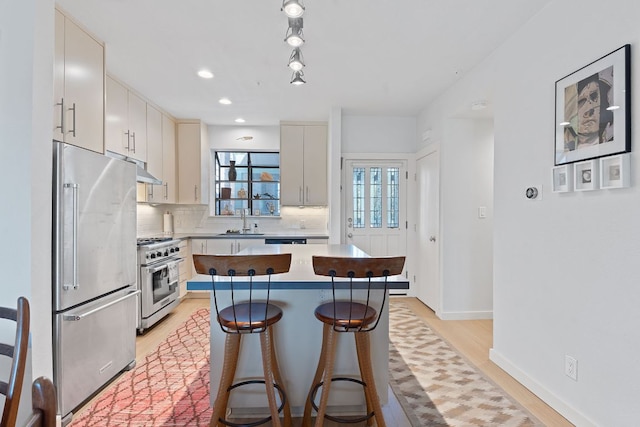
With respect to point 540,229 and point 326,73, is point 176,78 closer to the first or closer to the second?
point 326,73

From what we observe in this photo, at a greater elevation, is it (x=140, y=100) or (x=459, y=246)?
(x=140, y=100)

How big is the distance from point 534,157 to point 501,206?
536 mm

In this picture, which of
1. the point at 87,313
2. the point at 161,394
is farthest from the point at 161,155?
the point at 161,394

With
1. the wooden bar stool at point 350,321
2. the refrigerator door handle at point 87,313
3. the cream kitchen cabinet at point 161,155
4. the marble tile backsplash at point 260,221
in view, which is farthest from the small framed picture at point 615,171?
the cream kitchen cabinet at point 161,155

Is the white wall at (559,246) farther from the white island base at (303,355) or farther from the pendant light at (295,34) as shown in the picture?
the pendant light at (295,34)

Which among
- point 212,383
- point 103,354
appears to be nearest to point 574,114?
point 212,383

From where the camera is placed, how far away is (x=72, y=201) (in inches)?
81.6

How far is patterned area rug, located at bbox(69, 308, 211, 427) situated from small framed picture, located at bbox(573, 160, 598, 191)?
2525 millimetres

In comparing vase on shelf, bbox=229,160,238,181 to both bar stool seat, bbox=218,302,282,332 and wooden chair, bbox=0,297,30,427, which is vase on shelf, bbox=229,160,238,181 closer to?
bar stool seat, bbox=218,302,282,332

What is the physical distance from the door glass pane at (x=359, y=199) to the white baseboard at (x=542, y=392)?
2.52 meters

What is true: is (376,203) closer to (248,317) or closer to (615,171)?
(615,171)

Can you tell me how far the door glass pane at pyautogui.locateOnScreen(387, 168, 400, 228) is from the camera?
509cm

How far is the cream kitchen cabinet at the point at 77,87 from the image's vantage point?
2.29 meters

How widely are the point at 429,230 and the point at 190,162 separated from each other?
3.52 metres
